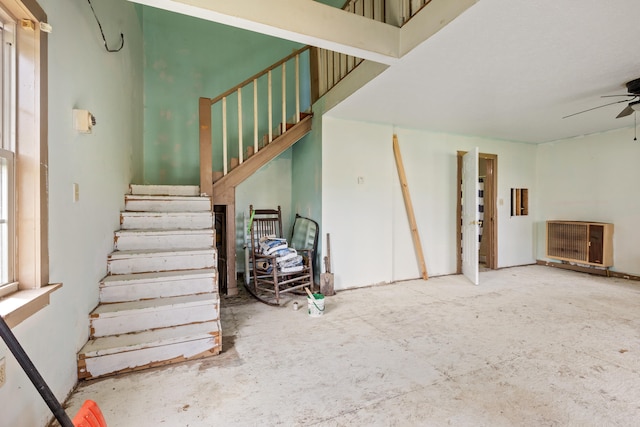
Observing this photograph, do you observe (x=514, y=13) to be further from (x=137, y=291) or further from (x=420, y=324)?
(x=137, y=291)

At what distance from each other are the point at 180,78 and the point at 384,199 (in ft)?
12.0

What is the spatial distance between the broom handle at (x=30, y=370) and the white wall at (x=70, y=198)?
1.48 ft

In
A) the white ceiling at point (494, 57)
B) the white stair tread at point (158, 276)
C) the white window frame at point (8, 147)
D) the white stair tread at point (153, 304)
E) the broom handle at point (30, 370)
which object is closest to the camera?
the broom handle at point (30, 370)

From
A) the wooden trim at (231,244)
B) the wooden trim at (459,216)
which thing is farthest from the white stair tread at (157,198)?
the wooden trim at (459,216)

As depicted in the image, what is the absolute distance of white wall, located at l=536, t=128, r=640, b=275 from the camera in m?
4.47

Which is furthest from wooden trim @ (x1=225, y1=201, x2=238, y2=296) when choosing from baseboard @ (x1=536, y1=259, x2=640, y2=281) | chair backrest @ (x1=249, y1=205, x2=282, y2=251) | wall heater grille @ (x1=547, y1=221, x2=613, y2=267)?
baseboard @ (x1=536, y1=259, x2=640, y2=281)

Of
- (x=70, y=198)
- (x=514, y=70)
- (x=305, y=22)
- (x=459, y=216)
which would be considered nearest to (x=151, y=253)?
(x=70, y=198)

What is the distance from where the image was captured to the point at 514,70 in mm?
2559

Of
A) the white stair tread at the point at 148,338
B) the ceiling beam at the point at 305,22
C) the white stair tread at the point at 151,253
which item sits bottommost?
the white stair tread at the point at 148,338

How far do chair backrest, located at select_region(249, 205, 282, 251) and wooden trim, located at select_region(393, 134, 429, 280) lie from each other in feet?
6.34

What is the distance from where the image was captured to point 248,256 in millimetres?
4215

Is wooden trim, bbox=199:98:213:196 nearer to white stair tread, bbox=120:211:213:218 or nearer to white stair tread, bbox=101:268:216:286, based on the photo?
white stair tread, bbox=120:211:213:218

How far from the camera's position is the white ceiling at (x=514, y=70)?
72.2 inches

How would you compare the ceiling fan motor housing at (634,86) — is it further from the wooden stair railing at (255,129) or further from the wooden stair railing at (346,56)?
the wooden stair railing at (255,129)
